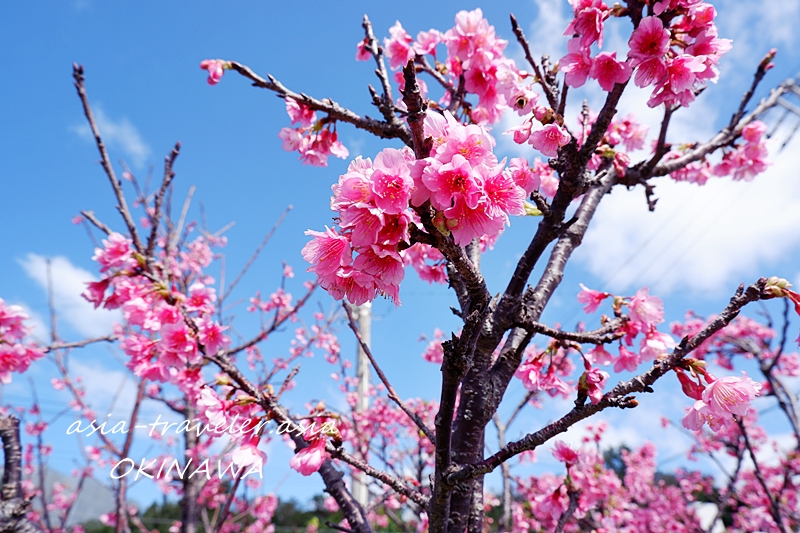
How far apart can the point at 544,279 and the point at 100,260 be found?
215 centimetres

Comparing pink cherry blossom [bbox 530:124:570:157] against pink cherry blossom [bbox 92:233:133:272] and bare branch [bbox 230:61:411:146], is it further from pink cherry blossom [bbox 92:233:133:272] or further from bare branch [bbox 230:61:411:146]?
pink cherry blossom [bbox 92:233:133:272]

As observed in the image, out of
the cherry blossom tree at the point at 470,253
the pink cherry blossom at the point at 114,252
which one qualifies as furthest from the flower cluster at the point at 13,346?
the pink cherry blossom at the point at 114,252

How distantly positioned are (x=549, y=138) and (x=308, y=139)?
1.06 metres

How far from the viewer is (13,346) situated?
7.87 feet

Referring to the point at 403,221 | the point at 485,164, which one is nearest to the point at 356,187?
the point at 403,221

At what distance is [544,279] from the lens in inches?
69.1

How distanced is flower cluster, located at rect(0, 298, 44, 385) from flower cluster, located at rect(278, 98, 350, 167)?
5.73 ft

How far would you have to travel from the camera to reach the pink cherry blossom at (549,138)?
4.70 feet

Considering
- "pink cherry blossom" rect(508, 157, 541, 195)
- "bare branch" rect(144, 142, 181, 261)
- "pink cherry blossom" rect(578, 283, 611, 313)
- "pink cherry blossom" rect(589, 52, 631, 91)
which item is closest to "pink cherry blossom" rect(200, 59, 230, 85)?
"bare branch" rect(144, 142, 181, 261)

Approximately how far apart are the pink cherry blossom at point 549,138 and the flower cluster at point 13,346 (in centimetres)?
267

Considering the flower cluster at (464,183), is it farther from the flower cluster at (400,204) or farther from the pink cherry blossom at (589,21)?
the pink cherry blossom at (589,21)

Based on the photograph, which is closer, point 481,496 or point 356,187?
point 356,187

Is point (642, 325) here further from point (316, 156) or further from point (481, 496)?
point (316, 156)

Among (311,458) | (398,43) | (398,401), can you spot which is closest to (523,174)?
(398,401)
